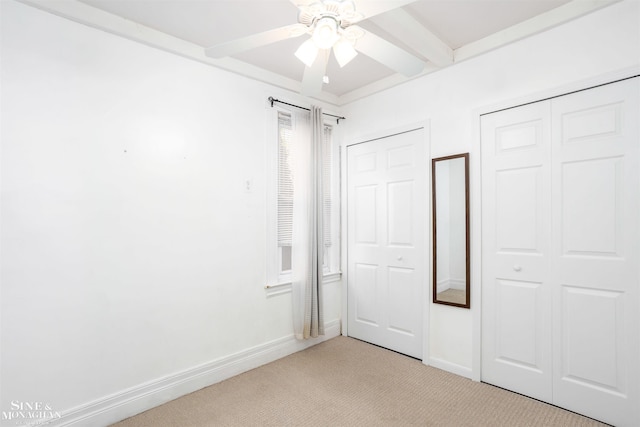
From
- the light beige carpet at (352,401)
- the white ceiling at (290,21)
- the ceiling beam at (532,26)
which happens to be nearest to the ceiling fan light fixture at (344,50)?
the white ceiling at (290,21)

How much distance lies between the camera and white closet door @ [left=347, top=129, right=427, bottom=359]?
301cm

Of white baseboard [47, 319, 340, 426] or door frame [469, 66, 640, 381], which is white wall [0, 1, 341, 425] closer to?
white baseboard [47, 319, 340, 426]

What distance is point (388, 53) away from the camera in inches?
62.4

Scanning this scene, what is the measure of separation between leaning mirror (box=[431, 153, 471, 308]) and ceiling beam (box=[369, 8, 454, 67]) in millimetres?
830

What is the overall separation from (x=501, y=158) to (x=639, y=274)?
1099 millimetres

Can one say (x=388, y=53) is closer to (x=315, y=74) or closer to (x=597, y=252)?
(x=315, y=74)

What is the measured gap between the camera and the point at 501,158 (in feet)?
8.12

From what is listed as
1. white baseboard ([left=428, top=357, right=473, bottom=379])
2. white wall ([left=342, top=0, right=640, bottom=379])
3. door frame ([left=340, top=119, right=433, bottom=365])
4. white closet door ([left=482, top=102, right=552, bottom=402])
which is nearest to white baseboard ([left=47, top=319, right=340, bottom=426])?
door frame ([left=340, top=119, right=433, bottom=365])

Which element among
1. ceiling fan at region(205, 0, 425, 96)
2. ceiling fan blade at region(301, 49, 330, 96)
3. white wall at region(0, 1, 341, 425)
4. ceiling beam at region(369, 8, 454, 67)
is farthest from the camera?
ceiling beam at region(369, 8, 454, 67)

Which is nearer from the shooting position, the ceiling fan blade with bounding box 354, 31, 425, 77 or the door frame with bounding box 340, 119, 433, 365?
the ceiling fan blade with bounding box 354, 31, 425, 77

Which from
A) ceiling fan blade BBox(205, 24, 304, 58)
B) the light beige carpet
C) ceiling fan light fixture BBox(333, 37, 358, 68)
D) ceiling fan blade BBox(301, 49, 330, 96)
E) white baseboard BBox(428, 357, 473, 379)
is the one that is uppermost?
ceiling fan blade BBox(205, 24, 304, 58)

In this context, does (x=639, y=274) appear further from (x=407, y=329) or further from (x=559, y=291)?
(x=407, y=329)

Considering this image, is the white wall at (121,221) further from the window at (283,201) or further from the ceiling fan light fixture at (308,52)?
the ceiling fan light fixture at (308,52)

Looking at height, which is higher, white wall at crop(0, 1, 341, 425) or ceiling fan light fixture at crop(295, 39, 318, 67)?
ceiling fan light fixture at crop(295, 39, 318, 67)
